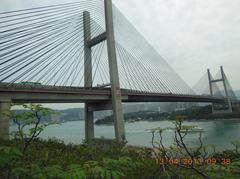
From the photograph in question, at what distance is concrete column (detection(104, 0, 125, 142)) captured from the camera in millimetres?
23469

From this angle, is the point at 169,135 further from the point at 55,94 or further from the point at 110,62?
the point at 55,94

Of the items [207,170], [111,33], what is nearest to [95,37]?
[111,33]

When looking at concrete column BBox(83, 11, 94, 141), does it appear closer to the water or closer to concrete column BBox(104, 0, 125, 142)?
the water

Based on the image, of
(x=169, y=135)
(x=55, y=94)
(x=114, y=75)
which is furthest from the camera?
(x=169, y=135)

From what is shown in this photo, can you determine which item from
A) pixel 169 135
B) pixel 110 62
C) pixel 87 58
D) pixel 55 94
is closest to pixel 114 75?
pixel 110 62

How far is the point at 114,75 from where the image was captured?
930 inches

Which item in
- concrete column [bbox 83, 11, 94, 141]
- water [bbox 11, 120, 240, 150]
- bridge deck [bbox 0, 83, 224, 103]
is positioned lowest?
water [bbox 11, 120, 240, 150]

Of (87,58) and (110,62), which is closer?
(110,62)

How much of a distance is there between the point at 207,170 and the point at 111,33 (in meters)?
22.2

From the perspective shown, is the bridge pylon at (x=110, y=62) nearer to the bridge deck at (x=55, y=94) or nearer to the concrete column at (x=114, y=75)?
the concrete column at (x=114, y=75)

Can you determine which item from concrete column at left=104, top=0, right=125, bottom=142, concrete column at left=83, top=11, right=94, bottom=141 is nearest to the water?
concrete column at left=83, top=11, right=94, bottom=141

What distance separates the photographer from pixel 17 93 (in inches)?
746

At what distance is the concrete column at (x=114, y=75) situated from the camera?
23.5m

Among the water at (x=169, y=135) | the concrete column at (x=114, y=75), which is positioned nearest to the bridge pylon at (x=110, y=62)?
the concrete column at (x=114, y=75)
